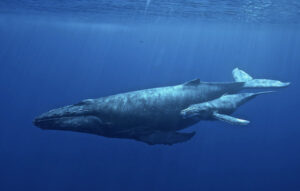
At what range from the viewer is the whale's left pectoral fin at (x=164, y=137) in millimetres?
9977

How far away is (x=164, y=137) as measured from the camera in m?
10.0

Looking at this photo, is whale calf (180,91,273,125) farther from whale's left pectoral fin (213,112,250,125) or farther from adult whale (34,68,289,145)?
adult whale (34,68,289,145)

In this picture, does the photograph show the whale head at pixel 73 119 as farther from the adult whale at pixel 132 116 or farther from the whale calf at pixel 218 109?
the whale calf at pixel 218 109

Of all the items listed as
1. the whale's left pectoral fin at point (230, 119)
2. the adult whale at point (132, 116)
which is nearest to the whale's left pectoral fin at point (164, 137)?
the adult whale at point (132, 116)

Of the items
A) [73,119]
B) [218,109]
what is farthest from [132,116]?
[218,109]

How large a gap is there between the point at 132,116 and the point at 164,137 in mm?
1263

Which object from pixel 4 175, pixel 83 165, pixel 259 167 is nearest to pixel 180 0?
pixel 83 165

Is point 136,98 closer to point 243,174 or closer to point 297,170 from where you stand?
point 243,174

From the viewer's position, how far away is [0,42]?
59031 millimetres

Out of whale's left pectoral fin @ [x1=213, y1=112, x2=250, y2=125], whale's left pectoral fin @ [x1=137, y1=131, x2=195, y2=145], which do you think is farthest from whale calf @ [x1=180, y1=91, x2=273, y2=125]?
whale's left pectoral fin @ [x1=137, y1=131, x2=195, y2=145]

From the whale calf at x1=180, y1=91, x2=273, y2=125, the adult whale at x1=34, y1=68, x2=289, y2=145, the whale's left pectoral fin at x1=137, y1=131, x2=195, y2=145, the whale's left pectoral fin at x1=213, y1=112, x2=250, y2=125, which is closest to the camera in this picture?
the whale's left pectoral fin at x1=213, y1=112, x2=250, y2=125

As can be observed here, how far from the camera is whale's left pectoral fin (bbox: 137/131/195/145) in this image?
9.98 meters

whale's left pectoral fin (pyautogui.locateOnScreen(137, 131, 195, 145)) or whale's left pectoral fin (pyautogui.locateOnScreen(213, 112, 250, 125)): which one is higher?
whale's left pectoral fin (pyautogui.locateOnScreen(213, 112, 250, 125))

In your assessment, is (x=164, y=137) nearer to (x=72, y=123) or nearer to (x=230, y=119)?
(x=230, y=119)
